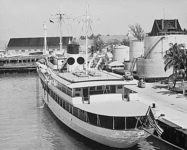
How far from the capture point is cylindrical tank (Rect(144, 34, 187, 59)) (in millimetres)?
57156

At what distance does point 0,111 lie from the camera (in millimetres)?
41406

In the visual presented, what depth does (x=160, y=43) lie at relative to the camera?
57750 millimetres

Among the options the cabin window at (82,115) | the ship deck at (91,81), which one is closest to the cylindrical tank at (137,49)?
the ship deck at (91,81)

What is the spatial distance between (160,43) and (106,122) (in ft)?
116

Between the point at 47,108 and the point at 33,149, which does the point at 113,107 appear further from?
the point at 47,108

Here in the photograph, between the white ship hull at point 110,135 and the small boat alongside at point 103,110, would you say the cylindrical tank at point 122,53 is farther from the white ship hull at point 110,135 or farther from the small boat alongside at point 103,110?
the white ship hull at point 110,135

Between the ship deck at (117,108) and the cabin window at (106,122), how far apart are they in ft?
0.95

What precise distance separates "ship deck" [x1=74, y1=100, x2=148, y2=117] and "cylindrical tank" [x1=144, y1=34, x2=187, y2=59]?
30.5 meters

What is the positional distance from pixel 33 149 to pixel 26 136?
3.64m

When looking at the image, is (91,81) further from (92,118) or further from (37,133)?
(37,133)

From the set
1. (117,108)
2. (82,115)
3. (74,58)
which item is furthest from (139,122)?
(74,58)

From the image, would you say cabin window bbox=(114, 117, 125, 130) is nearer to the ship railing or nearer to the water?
the water

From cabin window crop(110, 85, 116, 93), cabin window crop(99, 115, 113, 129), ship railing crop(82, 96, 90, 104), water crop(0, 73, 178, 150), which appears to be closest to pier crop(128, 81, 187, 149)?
water crop(0, 73, 178, 150)

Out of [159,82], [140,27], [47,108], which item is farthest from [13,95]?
[140,27]
